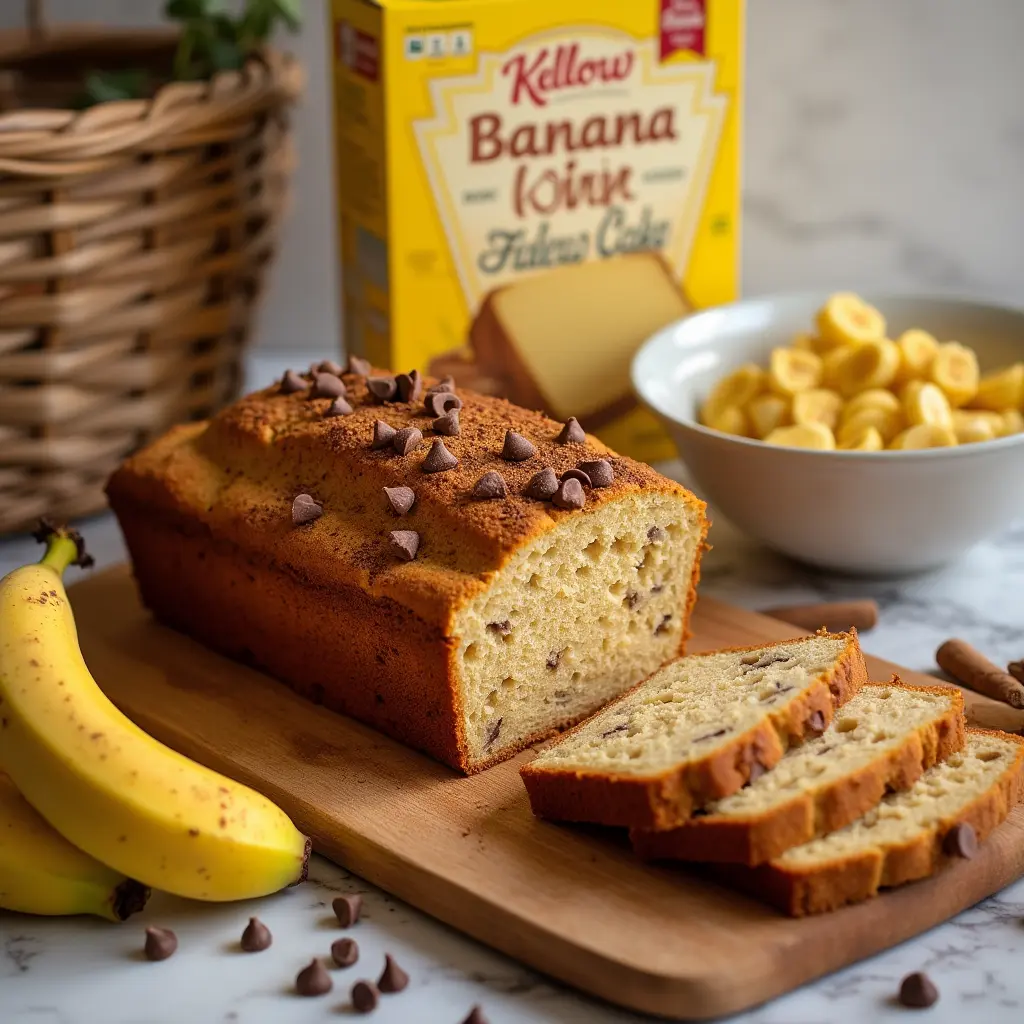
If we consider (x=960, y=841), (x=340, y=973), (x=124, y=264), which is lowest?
(x=340, y=973)

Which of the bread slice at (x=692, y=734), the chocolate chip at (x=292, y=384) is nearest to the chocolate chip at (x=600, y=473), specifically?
the bread slice at (x=692, y=734)

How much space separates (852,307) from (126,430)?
1.69 meters

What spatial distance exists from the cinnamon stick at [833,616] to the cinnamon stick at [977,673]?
0.19m

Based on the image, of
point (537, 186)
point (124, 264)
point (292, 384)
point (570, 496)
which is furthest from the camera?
point (537, 186)

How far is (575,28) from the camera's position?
11.1 feet

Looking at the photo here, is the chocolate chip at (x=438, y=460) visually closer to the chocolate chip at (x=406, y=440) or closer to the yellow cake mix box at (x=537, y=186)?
the chocolate chip at (x=406, y=440)

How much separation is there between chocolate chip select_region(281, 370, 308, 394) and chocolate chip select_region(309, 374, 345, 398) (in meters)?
0.05

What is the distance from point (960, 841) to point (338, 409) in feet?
4.58

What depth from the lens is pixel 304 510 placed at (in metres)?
2.70

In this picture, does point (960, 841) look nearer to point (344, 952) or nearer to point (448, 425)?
point (344, 952)

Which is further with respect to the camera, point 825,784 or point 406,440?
point 406,440

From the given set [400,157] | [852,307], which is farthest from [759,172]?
[400,157]

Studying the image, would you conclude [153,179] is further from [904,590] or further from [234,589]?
[904,590]

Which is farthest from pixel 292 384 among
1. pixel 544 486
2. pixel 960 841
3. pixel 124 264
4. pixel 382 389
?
pixel 960 841
